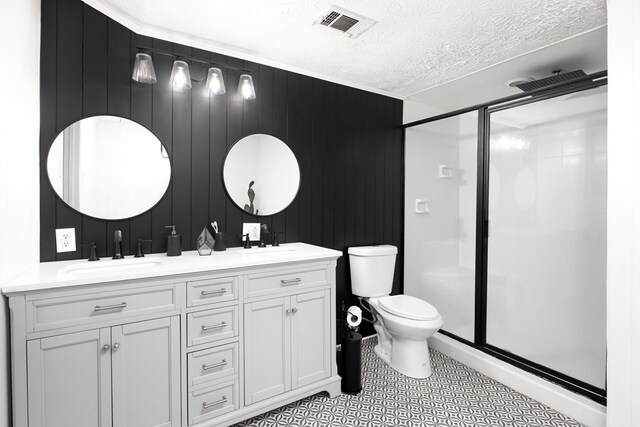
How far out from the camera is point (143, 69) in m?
1.80

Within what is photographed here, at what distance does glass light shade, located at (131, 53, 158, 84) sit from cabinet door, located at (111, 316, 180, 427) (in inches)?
50.5

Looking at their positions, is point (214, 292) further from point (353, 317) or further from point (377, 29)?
point (377, 29)

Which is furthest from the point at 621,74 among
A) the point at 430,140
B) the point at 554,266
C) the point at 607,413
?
the point at 607,413

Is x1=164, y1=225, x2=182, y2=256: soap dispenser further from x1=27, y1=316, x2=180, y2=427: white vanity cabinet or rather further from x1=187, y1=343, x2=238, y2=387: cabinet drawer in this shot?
x1=187, y1=343, x2=238, y2=387: cabinet drawer

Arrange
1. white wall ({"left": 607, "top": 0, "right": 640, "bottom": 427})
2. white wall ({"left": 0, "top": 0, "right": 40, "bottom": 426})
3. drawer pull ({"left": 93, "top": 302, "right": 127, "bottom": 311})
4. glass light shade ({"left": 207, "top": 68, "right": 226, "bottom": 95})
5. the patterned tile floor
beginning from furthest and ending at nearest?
glass light shade ({"left": 207, "top": 68, "right": 226, "bottom": 95}), the patterned tile floor, white wall ({"left": 607, "top": 0, "right": 640, "bottom": 427}), drawer pull ({"left": 93, "top": 302, "right": 127, "bottom": 311}), white wall ({"left": 0, "top": 0, "right": 40, "bottom": 426})

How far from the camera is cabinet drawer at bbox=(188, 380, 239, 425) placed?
163cm

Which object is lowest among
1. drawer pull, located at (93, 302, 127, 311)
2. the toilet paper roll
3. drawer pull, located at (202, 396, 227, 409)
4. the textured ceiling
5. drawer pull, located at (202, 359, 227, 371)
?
drawer pull, located at (202, 396, 227, 409)

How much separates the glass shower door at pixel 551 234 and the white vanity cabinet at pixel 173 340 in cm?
128

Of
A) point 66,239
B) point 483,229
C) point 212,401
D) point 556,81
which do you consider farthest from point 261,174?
point 556,81

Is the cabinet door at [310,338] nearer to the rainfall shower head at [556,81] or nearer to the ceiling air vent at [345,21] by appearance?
the ceiling air vent at [345,21]

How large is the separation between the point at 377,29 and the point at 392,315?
1.88 meters

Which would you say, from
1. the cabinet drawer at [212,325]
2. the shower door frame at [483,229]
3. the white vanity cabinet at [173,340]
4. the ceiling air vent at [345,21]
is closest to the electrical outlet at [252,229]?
the white vanity cabinet at [173,340]

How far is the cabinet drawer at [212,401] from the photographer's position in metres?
1.63

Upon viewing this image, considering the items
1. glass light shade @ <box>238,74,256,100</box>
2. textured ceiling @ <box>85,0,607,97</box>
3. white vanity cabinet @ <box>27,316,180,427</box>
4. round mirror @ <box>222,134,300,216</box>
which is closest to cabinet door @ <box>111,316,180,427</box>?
white vanity cabinet @ <box>27,316,180,427</box>
